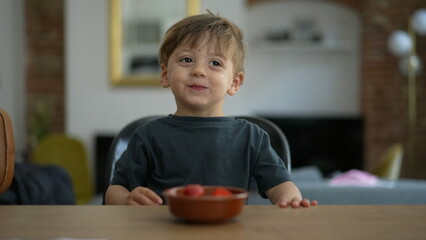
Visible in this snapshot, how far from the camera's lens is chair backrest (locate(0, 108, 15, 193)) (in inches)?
37.3

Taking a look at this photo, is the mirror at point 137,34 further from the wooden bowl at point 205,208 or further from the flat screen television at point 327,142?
the wooden bowl at point 205,208

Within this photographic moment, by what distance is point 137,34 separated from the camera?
5.41 metres

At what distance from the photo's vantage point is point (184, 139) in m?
1.23

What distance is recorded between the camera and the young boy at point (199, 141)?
121 cm

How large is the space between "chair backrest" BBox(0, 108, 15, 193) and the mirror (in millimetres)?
4398

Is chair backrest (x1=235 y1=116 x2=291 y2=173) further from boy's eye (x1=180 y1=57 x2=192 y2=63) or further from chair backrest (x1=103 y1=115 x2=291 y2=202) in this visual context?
boy's eye (x1=180 y1=57 x2=192 y2=63)

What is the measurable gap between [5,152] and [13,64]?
548 centimetres

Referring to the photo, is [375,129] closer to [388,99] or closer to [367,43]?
[388,99]

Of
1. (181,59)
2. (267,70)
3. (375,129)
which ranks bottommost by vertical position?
(375,129)

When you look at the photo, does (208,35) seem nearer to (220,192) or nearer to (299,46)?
(220,192)

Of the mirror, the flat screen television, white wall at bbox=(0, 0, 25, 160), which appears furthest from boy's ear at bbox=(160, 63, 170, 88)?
white wall at bbox=(0, 0, 25, 160)

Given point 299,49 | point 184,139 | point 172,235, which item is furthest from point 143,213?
point 299,49

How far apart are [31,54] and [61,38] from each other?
376 mm

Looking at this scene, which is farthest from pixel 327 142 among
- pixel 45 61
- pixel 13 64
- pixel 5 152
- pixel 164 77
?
pixel 5 152
